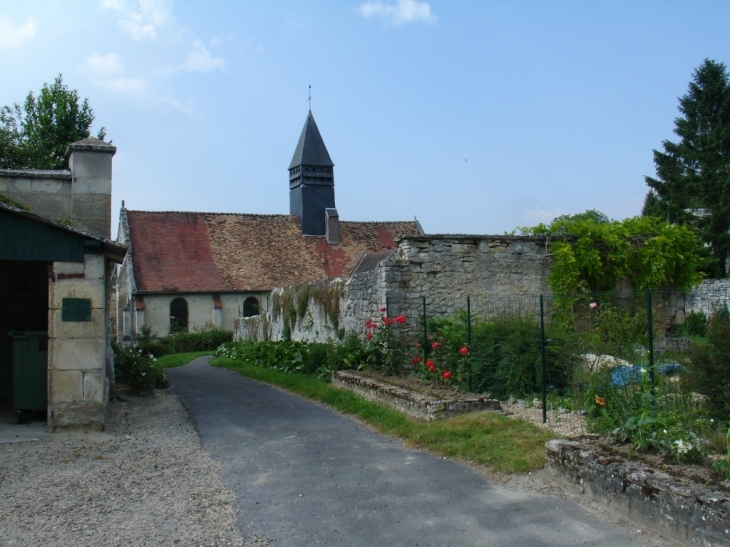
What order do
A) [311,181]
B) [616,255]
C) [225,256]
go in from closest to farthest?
[616,255]
[225,256]
[311,181]

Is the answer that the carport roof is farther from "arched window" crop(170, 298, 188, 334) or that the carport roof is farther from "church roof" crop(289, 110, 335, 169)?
"church roof" crop(289, 110, 335, 169)

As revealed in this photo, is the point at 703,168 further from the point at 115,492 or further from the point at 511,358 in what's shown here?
the point at 115,492

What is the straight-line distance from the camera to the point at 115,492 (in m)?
6.09

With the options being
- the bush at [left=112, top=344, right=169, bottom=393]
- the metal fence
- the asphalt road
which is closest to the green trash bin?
the asphalt road

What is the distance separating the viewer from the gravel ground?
16.3 feet

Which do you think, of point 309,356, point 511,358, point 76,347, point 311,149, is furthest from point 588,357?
point 311,149

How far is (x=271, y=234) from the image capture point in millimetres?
39031

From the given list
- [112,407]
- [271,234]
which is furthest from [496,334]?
[271,234]

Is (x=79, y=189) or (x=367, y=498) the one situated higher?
(x=79, y=189)

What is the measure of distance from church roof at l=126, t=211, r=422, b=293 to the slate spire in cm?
109

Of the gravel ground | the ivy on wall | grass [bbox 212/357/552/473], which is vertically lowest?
the gravel ground

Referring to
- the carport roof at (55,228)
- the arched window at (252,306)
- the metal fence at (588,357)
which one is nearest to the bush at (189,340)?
the arched window at (252,306)

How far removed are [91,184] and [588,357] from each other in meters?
8.41

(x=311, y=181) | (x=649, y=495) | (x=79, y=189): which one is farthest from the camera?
(x=311, y=181)
